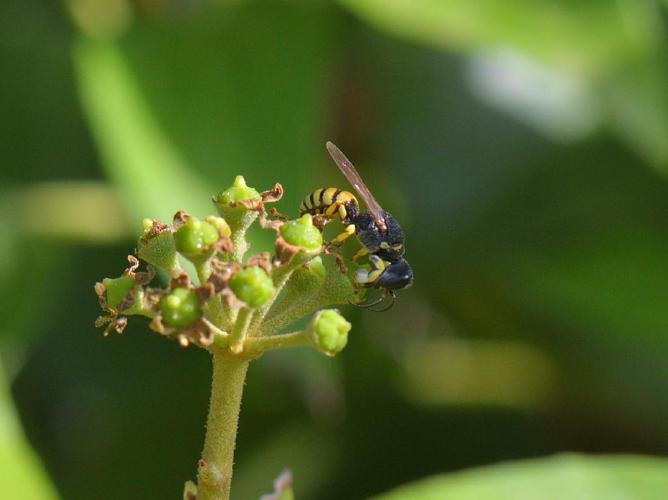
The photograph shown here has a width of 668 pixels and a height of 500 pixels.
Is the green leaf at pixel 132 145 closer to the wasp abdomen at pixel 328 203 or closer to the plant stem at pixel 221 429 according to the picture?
the wasp abdomen at pixel 328 203

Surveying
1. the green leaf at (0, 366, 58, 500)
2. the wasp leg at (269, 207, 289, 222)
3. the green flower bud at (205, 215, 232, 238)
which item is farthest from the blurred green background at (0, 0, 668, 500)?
the green flower bud at (205, 215, 232, 238)

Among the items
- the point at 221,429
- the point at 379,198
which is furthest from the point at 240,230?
the point at 379,198

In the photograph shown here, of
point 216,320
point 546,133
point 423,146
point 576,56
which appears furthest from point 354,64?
point 216,320

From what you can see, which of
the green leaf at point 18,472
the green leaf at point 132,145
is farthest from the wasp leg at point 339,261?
the green leaf at point 132,145

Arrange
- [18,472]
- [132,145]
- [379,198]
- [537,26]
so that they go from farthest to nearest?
1. [379,198]
2. [537,26]
3. [132,145]
4. [18,472]

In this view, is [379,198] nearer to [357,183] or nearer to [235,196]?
[357,183]

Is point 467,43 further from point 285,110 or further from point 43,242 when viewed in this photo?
point 43,242

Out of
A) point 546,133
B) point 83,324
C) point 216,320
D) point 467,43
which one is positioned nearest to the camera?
point 216,320
